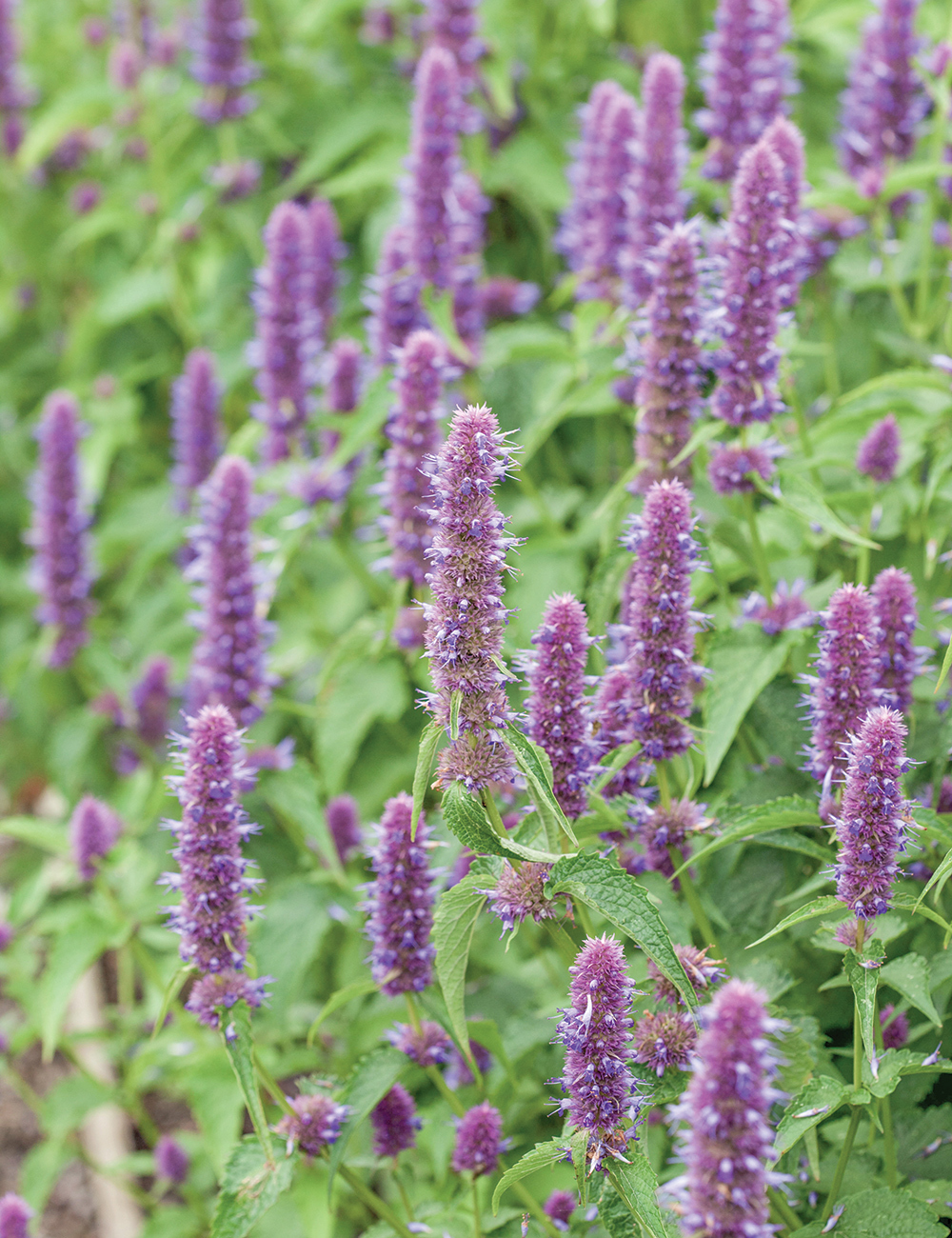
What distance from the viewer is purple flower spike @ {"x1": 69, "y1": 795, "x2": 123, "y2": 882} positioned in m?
3.19

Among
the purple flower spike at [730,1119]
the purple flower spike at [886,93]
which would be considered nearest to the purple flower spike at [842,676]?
the purple flower spike at [730,1119]

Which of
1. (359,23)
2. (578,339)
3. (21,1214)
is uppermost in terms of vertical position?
(359,23)

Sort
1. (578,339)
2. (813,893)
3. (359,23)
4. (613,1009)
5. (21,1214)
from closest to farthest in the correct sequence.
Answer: (613,1009), (813,893), (21,1214), (578,339), (359,23)

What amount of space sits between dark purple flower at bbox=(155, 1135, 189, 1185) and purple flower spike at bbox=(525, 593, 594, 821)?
220 centimetres

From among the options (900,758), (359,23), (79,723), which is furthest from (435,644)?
(359,23)

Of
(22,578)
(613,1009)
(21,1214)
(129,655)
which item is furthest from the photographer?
(22,578)

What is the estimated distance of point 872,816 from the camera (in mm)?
1662

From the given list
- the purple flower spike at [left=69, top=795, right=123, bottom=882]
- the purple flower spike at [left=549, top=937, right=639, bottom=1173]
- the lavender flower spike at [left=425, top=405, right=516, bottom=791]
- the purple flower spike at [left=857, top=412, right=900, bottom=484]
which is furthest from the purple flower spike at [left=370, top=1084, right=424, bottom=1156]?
the purple flower spike at [left=857, top=412, right=900, bottom=484]

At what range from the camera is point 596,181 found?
346 centimetres

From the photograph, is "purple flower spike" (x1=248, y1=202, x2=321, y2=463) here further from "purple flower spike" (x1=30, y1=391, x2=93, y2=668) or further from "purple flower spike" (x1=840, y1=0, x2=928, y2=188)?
"purple flower spike" (x1=840, y1=0, x2=928, y2=188)

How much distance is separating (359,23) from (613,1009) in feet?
16.5

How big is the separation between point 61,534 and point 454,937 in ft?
9.47

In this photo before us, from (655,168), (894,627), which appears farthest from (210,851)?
(655,168)

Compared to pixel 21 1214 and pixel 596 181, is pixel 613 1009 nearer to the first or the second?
pixel 21 1214
